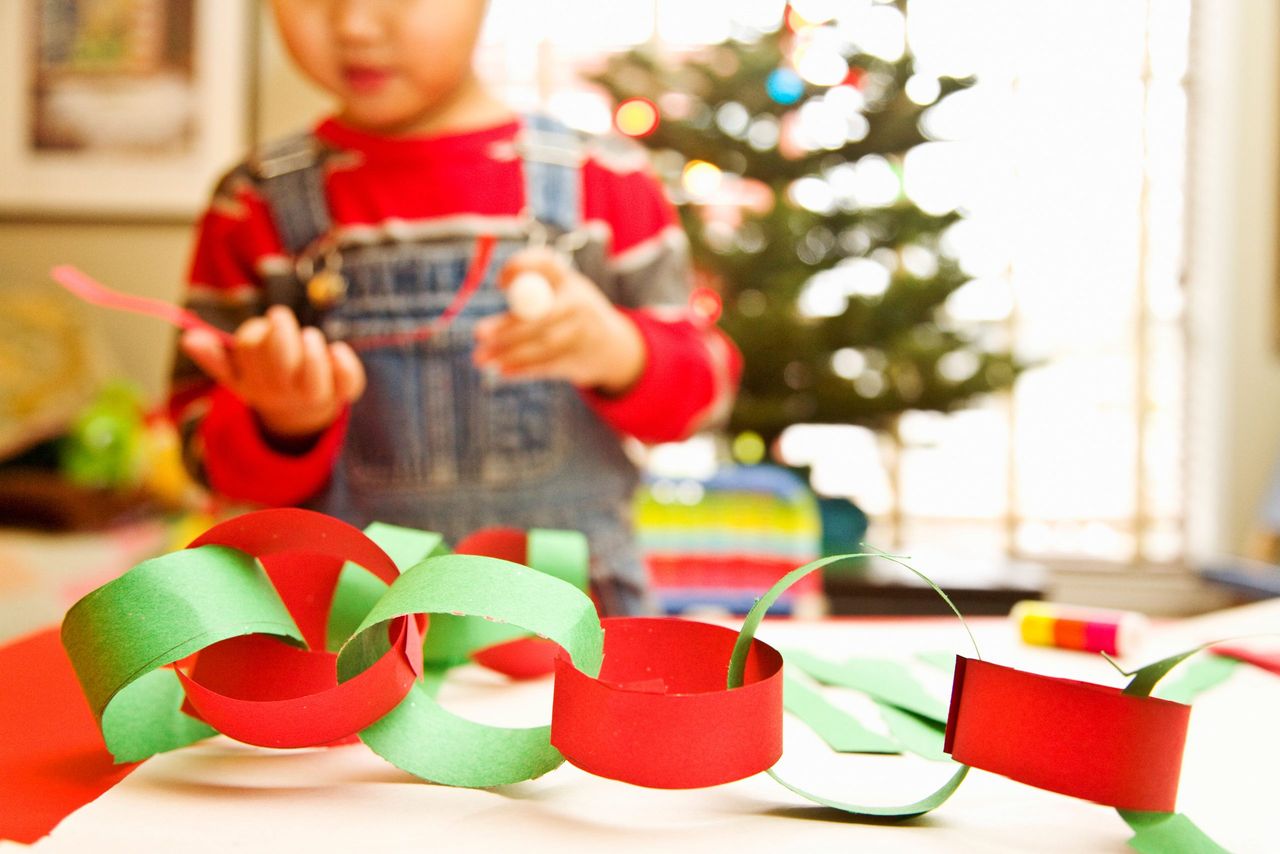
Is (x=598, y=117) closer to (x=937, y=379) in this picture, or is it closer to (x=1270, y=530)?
(x=937, y=379)

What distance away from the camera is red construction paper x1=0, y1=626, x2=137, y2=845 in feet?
0.74

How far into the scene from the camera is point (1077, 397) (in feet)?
8.38

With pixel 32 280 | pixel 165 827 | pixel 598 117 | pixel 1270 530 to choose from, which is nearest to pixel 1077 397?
pixel 1270 530

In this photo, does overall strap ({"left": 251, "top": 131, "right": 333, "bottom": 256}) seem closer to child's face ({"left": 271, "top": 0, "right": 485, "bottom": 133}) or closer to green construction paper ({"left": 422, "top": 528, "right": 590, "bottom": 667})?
child's face ({"left": 271, "top": 0, "right": 485, "bottom": 133})

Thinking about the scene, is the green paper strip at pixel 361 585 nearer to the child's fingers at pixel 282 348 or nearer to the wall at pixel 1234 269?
the child's fingers at pixel 282 348

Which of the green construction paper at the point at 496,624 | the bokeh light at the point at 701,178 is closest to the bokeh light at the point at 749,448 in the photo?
the bokeh light at the point at 701,178

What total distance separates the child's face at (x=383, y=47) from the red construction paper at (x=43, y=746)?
364 millimetres

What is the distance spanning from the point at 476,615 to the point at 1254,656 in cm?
31

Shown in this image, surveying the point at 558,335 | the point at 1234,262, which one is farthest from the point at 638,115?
the point at 1234,262

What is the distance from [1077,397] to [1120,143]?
615 millimetres

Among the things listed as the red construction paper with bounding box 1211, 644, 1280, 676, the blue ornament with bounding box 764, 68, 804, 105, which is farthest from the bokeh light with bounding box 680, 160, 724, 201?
the red construction paper with bounding box 1211, 644, 1280, 676

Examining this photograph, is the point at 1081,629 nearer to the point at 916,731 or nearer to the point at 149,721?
the point at 916,731

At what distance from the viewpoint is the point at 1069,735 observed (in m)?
0.25

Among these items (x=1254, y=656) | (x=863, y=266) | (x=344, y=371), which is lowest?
(x=1254, y=656)
